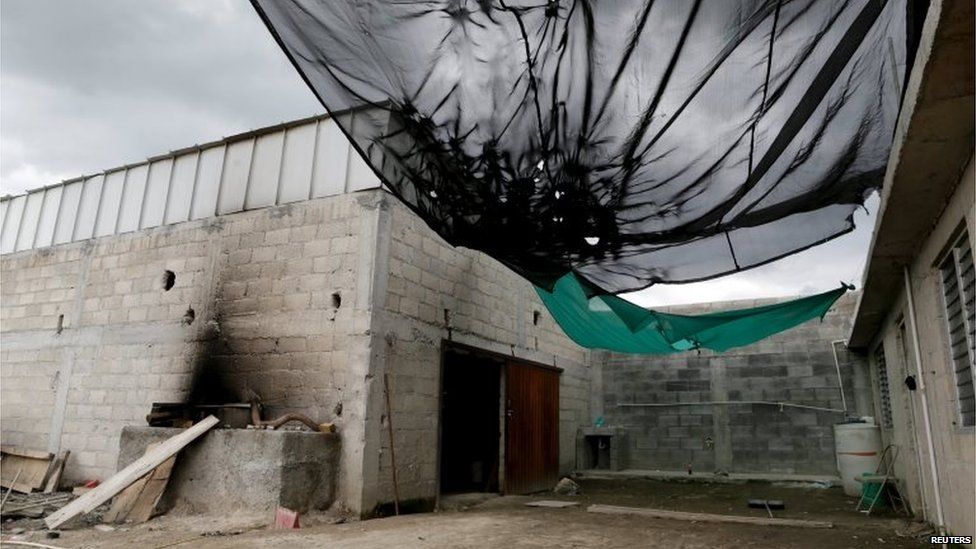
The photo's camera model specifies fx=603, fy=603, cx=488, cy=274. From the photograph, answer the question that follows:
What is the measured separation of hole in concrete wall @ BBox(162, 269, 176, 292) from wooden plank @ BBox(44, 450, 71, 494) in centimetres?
217

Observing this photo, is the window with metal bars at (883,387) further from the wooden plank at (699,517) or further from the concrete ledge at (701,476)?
the wooden plank at (699,517)

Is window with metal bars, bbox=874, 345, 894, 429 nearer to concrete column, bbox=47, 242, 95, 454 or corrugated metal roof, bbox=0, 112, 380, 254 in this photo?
corrugated metal roof, bbox=0, 112, 380, 254

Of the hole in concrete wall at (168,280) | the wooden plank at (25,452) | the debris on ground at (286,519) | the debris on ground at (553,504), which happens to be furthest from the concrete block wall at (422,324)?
the wooden plank at (25,452)

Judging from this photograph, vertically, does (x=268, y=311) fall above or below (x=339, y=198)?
below

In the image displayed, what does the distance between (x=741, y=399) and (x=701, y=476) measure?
1.32 meters

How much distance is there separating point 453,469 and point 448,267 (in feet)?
10.4

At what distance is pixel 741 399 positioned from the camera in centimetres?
910

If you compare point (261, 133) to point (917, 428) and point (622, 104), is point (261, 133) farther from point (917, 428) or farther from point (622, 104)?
point (917, 428)

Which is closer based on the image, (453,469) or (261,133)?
(261,133)

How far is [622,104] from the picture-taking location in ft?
8.10

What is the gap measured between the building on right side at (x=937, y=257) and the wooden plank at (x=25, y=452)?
26.9 ft

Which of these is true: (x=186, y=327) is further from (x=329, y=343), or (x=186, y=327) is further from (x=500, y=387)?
(x=500, y=387)

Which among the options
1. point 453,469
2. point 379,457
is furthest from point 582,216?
point 453,469

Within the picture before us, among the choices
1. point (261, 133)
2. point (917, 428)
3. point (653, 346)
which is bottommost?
point (917, 428)
